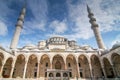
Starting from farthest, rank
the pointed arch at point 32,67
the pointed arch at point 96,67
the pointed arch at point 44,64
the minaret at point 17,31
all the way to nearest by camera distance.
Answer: the minaret at point 17,31, the pointed arch at point 44,64, the pointed arch at point 96,67, the pointed arch at point 32,67

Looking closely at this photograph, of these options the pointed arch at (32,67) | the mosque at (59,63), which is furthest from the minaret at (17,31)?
the pointed arch at (32,67)

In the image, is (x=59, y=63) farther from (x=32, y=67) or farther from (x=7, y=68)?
(x=7, y=68)

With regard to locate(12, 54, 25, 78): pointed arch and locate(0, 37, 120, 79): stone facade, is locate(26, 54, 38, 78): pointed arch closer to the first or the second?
locate(0, 37, 120, 79): stone facade

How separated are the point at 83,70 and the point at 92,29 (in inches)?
595

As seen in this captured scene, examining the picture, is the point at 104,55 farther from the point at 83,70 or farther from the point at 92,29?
the point at 92,29

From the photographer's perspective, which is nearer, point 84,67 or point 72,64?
point 84,67

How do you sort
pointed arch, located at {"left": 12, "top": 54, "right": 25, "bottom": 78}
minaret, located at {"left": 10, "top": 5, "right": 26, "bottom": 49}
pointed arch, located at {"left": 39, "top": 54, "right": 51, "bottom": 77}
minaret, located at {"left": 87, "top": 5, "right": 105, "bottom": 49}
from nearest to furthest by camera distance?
pointed arch, located at {"left": 12, "top": 54, "right": 25, "bottom": 78}
pointed arch, located at {"left": 39, "top": 54, "right": 51, "bottom": 77}
minaret, located at {"left": 10, "top": 5, "right": 26, "bottom": 49}
minaret, located at {"left": 87, "top": 5, "right": 105, "bottom": 49}

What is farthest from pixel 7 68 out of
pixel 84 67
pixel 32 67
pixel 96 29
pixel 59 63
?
pixel 96 29

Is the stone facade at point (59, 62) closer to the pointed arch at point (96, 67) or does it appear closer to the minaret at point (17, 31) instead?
the pointed arch at point (96, 67)

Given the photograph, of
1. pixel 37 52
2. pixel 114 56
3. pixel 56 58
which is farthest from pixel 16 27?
pixel 114 56

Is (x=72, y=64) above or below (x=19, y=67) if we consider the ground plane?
above

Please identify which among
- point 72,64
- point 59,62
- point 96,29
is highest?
point 96,29

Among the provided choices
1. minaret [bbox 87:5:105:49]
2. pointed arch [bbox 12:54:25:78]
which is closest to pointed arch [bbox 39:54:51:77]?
pointed arch [bbox 12:54:25:78]

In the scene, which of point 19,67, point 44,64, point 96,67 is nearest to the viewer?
point 19,67
